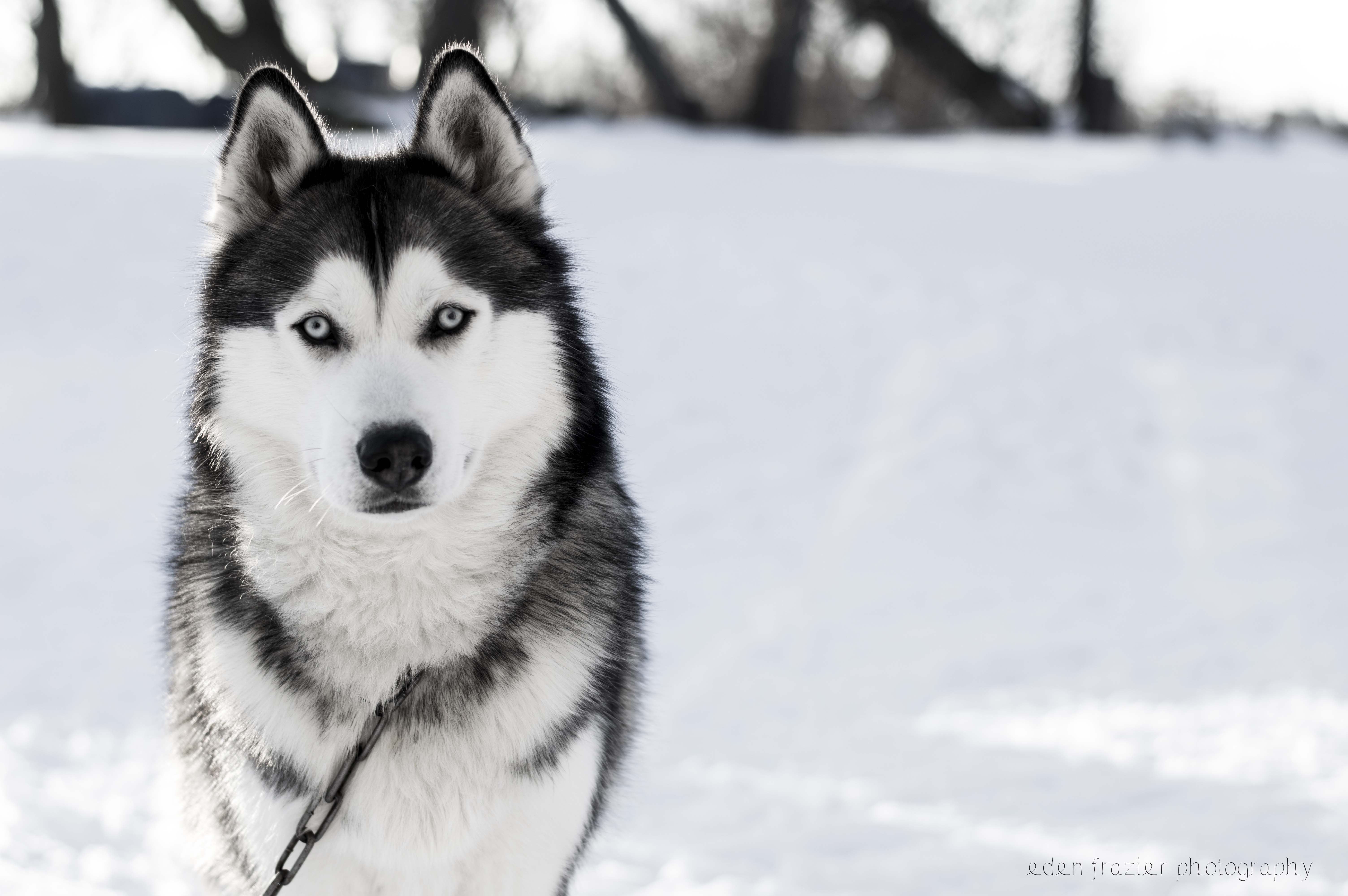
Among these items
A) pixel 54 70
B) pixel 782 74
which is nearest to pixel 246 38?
pixel 54 70

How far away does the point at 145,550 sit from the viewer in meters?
5.80

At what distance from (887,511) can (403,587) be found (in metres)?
4.37

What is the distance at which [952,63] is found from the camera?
50.3 ft

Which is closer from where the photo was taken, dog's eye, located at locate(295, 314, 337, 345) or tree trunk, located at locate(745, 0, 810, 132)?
dog's eye, located at locate(295, 314, 337, 345)

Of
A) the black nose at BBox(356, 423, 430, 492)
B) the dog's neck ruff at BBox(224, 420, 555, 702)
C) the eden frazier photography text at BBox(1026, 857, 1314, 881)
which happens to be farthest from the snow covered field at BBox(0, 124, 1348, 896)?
the black nose at BBox(356, 423, 430, 492)

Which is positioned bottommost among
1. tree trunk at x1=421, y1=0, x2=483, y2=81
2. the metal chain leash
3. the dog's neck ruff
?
the metal chain leash

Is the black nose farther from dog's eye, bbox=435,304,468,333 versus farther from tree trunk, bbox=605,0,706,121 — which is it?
tree trunk, bbox=605,0,706,121

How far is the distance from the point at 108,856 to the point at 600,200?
7.65m

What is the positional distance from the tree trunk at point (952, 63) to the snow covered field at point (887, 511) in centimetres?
397

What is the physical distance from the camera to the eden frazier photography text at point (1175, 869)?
306 centimetres

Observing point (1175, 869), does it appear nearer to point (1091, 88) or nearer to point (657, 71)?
point (657, 71)

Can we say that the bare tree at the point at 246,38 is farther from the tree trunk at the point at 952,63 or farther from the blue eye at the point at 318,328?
the blue eye at the point at 318,328

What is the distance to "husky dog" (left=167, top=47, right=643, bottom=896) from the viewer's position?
2066mm

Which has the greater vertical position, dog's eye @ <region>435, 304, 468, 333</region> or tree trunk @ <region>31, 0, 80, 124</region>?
tree trunk @ <region>31, 0, 80, 124</region>
